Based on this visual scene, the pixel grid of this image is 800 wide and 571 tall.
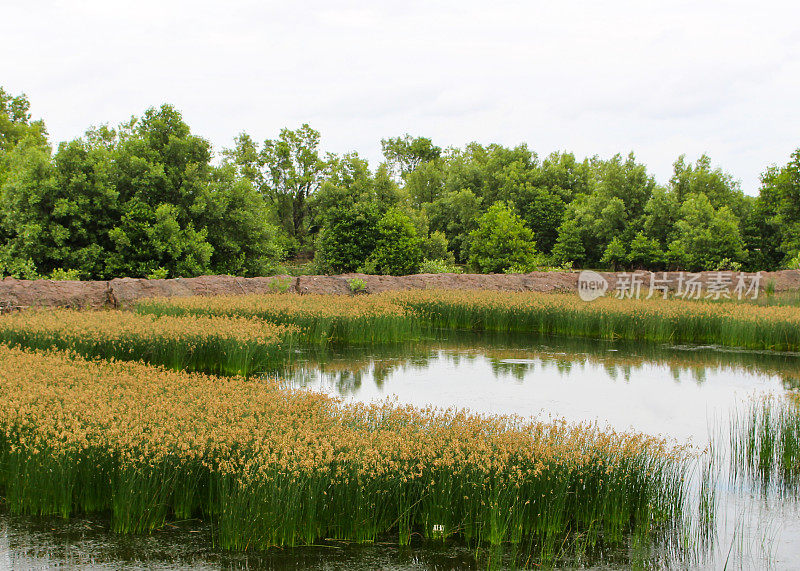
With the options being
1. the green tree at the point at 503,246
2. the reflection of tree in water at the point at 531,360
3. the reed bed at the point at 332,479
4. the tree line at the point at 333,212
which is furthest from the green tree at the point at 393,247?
the reed bed at the point at 332,479

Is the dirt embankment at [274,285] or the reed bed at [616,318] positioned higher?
the dirt embankment at [274,285]

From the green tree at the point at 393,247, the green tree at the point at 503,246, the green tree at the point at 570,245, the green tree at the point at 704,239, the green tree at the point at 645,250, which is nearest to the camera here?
the green tree at the point at 393,247

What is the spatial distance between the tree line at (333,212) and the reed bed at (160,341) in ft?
26.2

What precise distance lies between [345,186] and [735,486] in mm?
21853

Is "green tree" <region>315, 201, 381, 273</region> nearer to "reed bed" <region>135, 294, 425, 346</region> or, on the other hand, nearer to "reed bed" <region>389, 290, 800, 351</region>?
"reed bed" <region>389, 290, 800, 351</region>

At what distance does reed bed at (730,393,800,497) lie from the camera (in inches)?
258

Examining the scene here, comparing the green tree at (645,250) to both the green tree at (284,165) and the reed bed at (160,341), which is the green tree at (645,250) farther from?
the reed bed at (160,341)

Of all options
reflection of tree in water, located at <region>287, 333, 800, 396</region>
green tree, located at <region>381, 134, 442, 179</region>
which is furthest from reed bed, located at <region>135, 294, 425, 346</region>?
green tree, located at <region>381, 134, 442, 179</region>

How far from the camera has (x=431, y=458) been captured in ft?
18.3

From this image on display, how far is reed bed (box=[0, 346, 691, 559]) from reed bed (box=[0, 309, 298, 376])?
14.9 ft

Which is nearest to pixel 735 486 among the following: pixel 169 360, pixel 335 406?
pixel 335 406

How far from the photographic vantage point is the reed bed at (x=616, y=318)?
1459 centimetres

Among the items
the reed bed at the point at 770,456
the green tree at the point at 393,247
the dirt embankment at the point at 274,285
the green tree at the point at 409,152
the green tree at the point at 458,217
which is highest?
the green tree at the point at 409,152

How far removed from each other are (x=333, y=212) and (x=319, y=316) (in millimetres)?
11814
